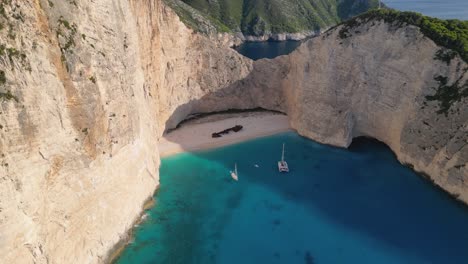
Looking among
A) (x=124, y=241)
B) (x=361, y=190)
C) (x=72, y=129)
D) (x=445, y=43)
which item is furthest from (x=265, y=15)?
(x=72, y=129)

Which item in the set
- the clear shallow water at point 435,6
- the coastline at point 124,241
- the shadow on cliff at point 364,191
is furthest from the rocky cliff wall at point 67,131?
the clear shallow water at point 435,6

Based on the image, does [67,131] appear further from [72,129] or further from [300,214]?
[300,214]

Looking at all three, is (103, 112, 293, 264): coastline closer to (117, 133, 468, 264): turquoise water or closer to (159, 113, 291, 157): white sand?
(159, 113, 291, 157): white sand

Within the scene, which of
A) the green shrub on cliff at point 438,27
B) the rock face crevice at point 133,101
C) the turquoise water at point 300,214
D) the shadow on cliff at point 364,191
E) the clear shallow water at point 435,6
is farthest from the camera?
the clear shallow water at point 435,6

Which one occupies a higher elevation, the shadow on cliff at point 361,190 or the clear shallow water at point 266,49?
Result: the clear shallow water at point 266,49

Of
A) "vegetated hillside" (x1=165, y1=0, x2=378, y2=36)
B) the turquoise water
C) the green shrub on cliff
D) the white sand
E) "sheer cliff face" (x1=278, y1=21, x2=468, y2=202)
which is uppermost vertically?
"vegetated hillside" (x1=165, y1=0, x2=378, y2=36)

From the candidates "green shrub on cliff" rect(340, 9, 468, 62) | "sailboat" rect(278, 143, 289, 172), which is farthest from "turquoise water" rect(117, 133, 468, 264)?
"green shrub on cliff" rect(340, 9, 468, 62)

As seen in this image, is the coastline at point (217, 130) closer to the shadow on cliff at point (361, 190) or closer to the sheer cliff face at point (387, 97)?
the shadow on cliff at point (361, 190)

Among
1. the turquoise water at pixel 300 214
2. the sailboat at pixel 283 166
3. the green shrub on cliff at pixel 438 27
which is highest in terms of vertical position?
the green shrub on cliff at pixel 438 27
